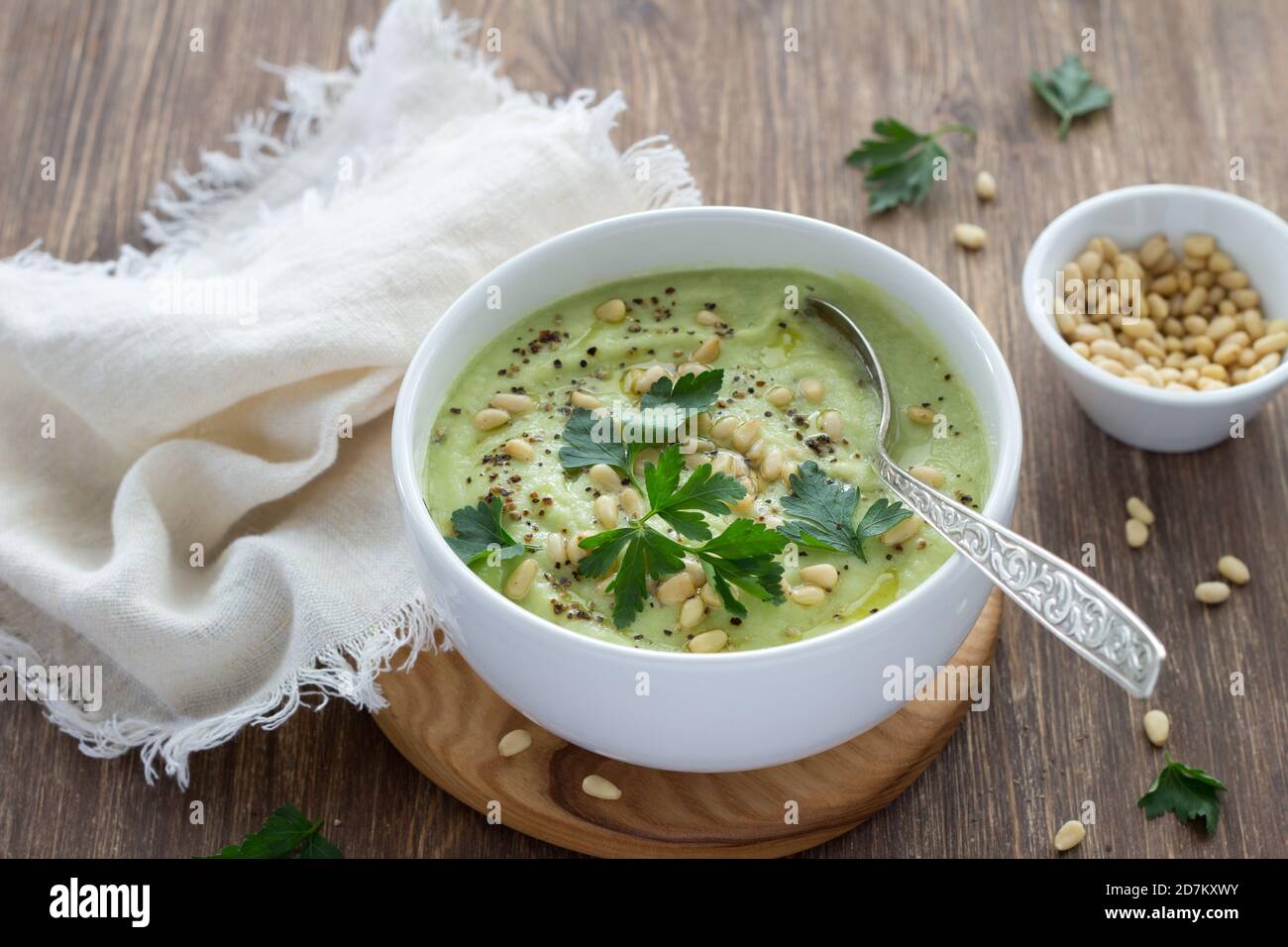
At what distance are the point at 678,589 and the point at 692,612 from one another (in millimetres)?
43

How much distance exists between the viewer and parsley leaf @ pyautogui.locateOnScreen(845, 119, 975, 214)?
315 centimetres

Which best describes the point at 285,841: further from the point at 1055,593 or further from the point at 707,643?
the point at 1055,593

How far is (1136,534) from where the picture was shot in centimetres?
262

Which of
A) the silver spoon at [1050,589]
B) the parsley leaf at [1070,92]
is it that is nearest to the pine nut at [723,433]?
the silver spoon at [1050,589]

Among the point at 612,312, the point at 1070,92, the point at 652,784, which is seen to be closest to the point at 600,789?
the point at 652,784

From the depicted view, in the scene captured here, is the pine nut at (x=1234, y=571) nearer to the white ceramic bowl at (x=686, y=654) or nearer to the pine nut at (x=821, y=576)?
the white ceramic bowl at (x=686, y=654)

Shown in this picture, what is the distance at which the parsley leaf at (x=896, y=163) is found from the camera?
3.15m

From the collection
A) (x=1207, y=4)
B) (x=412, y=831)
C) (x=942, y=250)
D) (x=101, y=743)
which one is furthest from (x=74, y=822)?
(x=1207, y=4)

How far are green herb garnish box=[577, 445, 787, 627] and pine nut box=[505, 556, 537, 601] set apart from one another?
7 centimetres

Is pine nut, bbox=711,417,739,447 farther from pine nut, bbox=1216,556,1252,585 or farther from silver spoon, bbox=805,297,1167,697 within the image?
pine nut, bbox=1216,556,1252,585

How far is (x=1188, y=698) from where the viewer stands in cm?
244

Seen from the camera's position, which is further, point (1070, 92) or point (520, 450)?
point (1070, 92)

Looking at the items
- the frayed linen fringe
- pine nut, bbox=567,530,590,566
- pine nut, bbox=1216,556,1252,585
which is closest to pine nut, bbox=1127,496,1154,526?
Answer: pine nut, bbox=1216,556,1252,585

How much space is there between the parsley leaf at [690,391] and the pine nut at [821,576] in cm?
36
